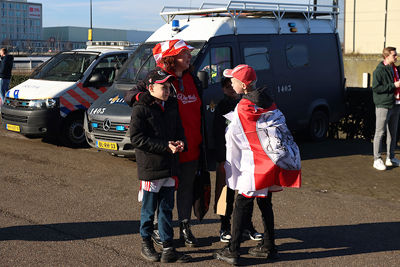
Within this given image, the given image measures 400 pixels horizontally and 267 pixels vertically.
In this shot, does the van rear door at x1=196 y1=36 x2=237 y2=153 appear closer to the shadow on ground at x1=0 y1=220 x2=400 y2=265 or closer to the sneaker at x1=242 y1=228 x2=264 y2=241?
the shadow on ground at x1=0 y1=220 x2=400 y2=265

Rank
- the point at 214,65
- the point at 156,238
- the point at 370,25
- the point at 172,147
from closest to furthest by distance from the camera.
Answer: the point at 172,147 → the point at 156,238 → the point at 214,65 → the point at 370,25

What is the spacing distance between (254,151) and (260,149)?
0.18 feet

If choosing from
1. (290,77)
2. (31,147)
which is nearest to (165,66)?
(290,77)

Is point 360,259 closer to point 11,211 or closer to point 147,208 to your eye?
point 147,208

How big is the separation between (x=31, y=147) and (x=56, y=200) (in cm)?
426

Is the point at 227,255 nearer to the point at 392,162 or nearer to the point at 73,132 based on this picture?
the point at 392,162

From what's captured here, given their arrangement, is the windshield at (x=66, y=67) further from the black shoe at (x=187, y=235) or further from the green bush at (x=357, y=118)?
the black shoe at (x=187, y=235)

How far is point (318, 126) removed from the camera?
12148 millimetres

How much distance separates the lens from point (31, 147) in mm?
11469

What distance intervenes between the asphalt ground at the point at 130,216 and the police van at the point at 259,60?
95cm

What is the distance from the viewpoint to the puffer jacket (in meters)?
9.15

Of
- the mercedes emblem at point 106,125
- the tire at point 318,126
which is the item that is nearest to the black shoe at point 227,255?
the mercedes emblem at point 106,125

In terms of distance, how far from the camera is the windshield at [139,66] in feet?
33.0

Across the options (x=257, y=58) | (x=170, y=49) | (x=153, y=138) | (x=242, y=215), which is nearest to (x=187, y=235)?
(x=242, y=215)
